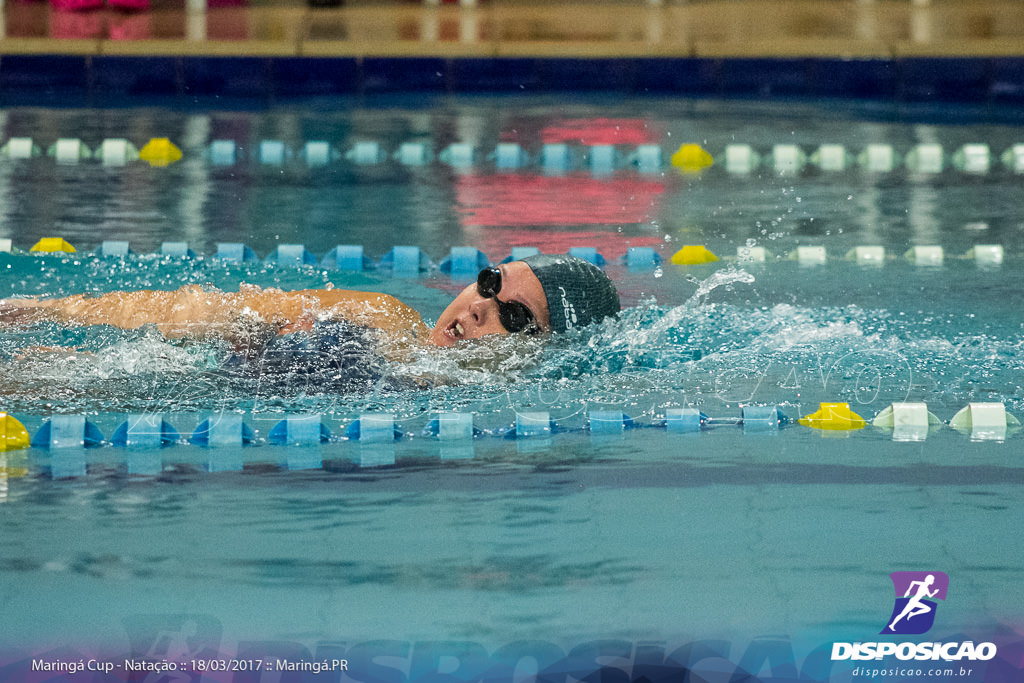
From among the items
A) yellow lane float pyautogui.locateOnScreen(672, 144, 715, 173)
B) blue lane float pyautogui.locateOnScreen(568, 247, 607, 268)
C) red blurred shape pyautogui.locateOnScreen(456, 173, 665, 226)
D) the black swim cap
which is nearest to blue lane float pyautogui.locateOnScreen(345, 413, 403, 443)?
the black swim cap

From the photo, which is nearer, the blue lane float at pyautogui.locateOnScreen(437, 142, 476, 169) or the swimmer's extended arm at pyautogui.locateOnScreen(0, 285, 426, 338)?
the swimmer's extended arm at pyautogui.locateOnScreen(0, 285, 426, 338)

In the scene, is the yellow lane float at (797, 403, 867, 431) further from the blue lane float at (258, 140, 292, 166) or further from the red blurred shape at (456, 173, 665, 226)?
the blue lane float at (258, 140, 292, 166)

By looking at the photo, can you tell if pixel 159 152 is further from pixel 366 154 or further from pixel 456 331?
pixel 456 331

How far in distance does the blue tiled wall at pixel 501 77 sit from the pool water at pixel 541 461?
1.86 meters

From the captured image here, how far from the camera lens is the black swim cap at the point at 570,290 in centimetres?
327

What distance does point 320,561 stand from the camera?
2.30 meters

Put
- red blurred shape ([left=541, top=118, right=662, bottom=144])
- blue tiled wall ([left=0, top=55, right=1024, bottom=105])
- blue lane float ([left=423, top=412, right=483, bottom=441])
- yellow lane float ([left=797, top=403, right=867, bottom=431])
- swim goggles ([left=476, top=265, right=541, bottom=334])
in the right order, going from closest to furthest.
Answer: blue lane float ([left=423, top=412, right=483, bottom=441]) < yellow lane float ([left=797, top=403, right=867, bottom=431]) < swim goggles ([left=476, top=265, right=541, bottom=334]) < red blurred shape ([left=541, top=118, right=662, bottom=144]) < blue tiled wall ([left=0, top=55, right=1024, bottom=105])

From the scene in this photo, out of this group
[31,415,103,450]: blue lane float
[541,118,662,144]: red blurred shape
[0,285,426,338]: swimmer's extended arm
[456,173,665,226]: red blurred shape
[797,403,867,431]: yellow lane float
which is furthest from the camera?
[541,118,662,144]: red blurred shape

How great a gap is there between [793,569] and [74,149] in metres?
4.74

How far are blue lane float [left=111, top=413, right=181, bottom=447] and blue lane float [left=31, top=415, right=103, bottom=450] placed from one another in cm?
4

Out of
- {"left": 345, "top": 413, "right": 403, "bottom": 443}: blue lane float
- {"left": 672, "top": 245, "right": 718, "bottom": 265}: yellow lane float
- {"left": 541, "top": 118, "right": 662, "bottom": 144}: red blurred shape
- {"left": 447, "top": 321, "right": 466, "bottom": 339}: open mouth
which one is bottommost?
{"left": 345, "top": 413, "right": 403, "bottom": 443}: blue lane float

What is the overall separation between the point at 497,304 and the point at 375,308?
0.39 metres

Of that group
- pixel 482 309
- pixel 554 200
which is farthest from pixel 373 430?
pixel 554 200

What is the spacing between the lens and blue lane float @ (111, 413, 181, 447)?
2.92 meters
